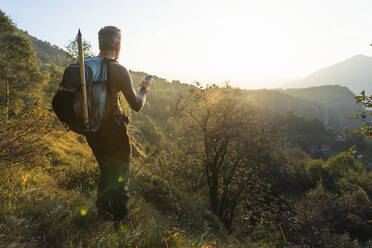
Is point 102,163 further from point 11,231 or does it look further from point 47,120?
point 47,120

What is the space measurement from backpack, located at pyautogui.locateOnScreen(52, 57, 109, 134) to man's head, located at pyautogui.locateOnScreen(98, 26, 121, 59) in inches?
6.5

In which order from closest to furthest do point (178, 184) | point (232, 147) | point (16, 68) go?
point (232, 147) < point (178, 184) < point (16, 68)

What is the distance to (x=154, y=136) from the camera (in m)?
51.4

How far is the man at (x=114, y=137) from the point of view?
2126 millimetres

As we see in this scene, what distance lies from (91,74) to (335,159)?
6027 centimetres

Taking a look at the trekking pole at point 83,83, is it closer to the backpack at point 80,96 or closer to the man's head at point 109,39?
the backpack at point 80,96

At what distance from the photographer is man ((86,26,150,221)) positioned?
6.97ft

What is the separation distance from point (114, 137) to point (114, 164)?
308 mm

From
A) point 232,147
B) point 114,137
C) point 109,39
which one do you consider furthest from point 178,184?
point 109,39

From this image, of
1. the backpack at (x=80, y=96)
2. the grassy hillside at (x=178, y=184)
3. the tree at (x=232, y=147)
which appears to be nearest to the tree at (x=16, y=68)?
the grassy hillside at (x=178, y=184)

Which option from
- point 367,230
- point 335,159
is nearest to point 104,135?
point 367,230

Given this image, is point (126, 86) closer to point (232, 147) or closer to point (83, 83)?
point (83, 83)

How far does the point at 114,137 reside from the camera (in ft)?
7.41

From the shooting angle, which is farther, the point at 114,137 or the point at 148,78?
the point at 148,78
